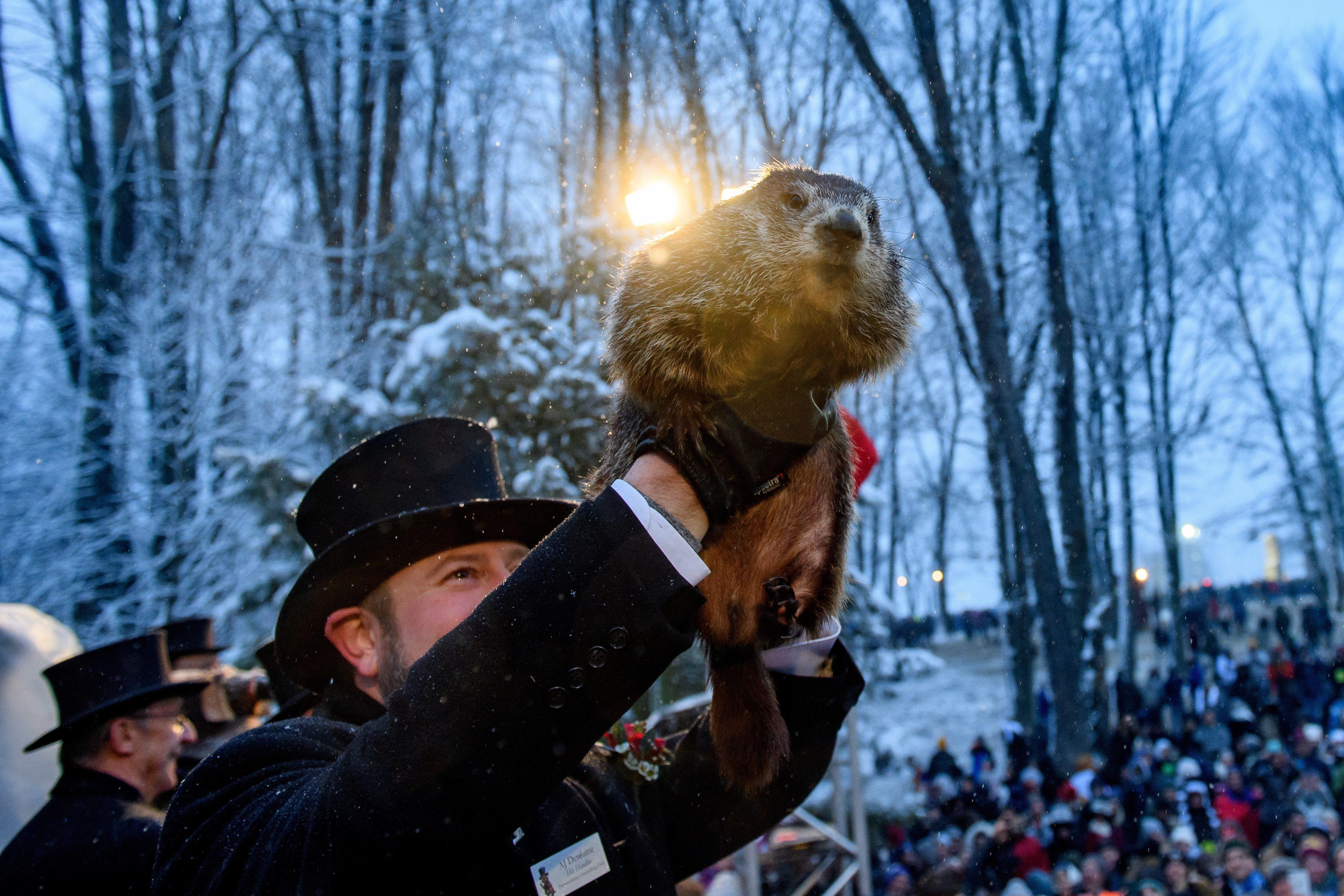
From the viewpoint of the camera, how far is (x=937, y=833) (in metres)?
8.24

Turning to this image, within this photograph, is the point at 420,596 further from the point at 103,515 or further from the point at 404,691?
the point at 103,515

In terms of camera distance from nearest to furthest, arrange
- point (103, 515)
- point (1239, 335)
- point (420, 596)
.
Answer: point (420, 596) → point (103, 515) → point (1239, 335)

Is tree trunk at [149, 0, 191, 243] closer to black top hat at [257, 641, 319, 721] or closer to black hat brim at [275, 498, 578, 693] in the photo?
black top hat at [257, 641, 319, 721]

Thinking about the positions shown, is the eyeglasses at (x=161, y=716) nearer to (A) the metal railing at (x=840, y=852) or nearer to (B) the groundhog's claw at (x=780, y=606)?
Answer: (B) the groundhog's claw at (x=780, y=606)

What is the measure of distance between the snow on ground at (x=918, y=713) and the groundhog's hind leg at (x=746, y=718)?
12045 millimetres

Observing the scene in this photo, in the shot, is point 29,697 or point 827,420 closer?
point 827,420

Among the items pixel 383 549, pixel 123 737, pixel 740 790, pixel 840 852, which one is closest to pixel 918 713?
pixel 840 852

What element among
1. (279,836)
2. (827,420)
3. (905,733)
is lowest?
(905,733)

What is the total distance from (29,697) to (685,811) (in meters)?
5.00

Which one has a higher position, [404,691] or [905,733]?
[404,691]

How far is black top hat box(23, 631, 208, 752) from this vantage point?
306 centimetres

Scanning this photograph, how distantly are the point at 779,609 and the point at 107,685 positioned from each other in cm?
310

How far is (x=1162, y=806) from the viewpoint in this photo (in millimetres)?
8008

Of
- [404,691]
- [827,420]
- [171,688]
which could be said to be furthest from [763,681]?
[171,688]
